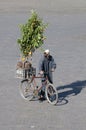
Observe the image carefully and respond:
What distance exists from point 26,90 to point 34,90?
0.31 meters

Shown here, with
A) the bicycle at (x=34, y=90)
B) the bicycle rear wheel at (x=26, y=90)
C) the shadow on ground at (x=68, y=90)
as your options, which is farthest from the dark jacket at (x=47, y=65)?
the shadow on ground at (x=68, y=90)

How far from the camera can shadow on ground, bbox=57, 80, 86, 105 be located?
54.6 ft

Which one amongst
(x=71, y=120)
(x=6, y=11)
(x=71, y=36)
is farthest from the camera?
(x=6, y=11)

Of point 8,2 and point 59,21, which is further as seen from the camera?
point 8,2

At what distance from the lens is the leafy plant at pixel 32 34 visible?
16391 millimetres

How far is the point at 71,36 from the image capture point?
27203 mm

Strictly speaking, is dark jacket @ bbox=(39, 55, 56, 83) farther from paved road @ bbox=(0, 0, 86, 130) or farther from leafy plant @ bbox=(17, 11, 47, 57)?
paved road @ bbox=(0, 0, 86, 130)

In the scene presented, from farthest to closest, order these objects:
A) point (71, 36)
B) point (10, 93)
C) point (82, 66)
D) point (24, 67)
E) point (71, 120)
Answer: point (71, 36), point (82, 66), point (10, 93), point (24, 67), point (71, 120)

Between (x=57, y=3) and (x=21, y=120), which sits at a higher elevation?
(x=57, y=3)

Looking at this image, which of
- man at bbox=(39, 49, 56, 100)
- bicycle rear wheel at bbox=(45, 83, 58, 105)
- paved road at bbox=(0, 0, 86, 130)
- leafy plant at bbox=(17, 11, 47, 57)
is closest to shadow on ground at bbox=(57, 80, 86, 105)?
paved road at bbox=(0, 0, 86, 130)

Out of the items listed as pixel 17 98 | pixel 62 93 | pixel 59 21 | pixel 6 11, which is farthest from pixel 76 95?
pixel 6 11

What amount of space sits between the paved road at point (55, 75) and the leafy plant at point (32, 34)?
1550 mm

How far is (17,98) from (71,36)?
10958mm

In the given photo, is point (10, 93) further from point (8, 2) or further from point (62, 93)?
point (8, 2)
